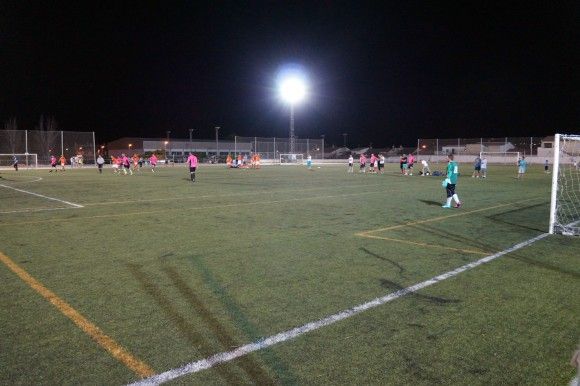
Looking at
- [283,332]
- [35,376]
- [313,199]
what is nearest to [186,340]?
[283,332]

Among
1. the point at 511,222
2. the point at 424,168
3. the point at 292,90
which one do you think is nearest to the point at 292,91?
the point at 292,90

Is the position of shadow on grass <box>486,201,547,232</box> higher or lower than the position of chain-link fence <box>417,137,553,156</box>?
lower

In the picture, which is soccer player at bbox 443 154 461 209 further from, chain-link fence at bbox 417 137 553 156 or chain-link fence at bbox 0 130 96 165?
chain-link fence at bbox 0 130 96 165

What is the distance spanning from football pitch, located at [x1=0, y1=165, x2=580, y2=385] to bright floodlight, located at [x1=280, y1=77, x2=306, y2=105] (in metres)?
46.3

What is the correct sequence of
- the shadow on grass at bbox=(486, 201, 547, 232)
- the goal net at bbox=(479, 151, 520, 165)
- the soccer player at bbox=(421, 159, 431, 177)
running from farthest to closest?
the goal net at bbox=(479, 151, 520, 165) → the soccer player at bbox=(421, 159, 431, 177) → the shadow on grass at bbox=(486, 201, 547, 232)

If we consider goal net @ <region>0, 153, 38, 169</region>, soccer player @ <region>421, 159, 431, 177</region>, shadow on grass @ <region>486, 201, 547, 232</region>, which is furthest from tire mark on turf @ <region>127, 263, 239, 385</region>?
goal net @ <region>0, 153, 38, 169</region>

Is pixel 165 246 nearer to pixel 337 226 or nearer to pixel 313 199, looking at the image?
pixel 337 226

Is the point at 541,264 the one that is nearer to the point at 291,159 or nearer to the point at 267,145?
the point at 291,159

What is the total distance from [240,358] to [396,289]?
2.65m

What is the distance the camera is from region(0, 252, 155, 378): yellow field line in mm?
3611

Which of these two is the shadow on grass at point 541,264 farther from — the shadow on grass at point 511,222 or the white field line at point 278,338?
the shadow on grass at point 511,222

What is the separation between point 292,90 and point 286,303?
172ft

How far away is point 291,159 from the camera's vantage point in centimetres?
6419

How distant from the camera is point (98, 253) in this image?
7.57m
